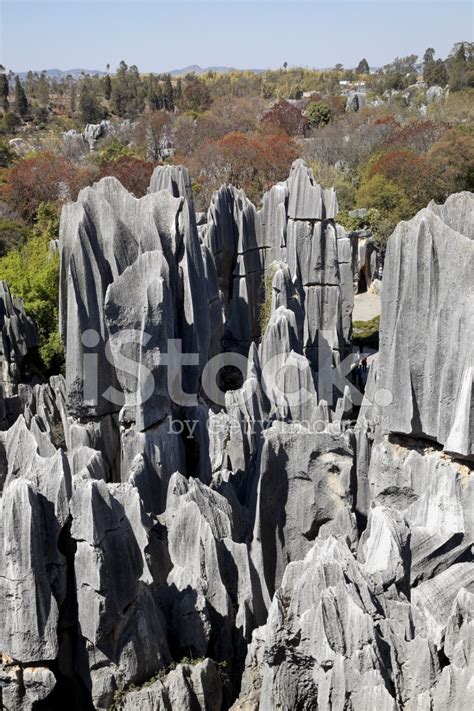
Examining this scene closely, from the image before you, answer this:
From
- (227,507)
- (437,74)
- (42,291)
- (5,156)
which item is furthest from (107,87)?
(227,507)

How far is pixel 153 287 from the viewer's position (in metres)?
7.75

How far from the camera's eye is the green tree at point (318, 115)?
4951 cm

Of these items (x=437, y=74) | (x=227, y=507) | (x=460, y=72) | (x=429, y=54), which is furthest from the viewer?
(x=429, y=54)

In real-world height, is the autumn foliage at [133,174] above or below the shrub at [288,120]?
below

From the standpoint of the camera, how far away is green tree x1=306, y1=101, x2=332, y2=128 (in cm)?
4951

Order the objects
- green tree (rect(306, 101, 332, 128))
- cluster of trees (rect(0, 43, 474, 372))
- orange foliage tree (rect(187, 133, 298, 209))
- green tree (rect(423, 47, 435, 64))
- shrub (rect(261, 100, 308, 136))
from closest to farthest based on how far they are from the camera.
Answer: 1. cluster of trees (rect(0, 43, 474, 372))
2. orange foliage tree (rect(187, 133, 298, 209))
3. shrub (rect(261, 100, 308, 136))
4. green tree (rect(306, 101, 332, 128))
5. green tree (rect(423, 47, 435, 64))

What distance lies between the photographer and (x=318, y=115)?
49500 millimetres

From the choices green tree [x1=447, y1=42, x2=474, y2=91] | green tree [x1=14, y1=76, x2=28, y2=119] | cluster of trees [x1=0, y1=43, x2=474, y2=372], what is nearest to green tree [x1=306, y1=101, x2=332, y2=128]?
cluster of trees [x1=0, y1=43, x2=474, y2=372]

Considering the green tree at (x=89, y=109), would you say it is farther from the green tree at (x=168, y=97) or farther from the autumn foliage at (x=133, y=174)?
the autumn foliage at (x=133, y=174)

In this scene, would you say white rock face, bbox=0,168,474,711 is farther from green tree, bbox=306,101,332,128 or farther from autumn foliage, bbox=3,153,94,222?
green tree, bbox=306,101,332,128

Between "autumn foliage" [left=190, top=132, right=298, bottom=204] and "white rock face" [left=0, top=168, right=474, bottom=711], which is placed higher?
"autumn foliage" [left=190, top=132, right=298, bottom=204]

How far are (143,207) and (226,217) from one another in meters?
8.13

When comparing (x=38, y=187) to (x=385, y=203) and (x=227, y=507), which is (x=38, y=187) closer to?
(x=385, y=203)

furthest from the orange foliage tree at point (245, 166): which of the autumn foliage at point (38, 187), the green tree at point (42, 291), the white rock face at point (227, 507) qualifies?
the white rock face at point (227, 507)
